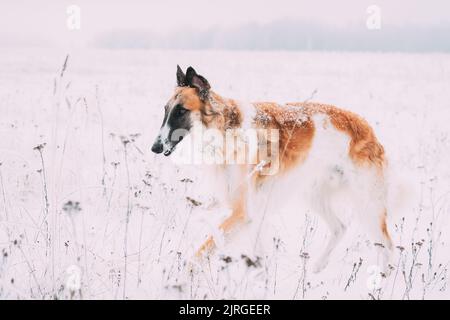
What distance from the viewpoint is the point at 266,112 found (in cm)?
417

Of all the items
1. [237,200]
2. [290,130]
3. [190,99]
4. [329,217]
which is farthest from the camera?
[329,217]

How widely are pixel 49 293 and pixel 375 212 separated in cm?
289

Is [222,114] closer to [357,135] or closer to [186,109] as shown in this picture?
[186,109]

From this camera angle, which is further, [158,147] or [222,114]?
[222,114]

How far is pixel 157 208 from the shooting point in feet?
16.3

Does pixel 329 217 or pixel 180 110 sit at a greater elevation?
pixel 180 110

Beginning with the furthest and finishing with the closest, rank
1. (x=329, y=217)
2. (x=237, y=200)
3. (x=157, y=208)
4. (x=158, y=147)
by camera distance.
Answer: (x=157, y=208) → (x=329, y=217) → (x=237, y=200) → (x=158, y=147)

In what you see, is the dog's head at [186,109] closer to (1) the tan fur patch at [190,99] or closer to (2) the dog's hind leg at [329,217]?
(1) the tan fur patch at [190,99]

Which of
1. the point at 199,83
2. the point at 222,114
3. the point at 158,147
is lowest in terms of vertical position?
the point at 158,147

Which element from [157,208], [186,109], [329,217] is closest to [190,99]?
[186,109]

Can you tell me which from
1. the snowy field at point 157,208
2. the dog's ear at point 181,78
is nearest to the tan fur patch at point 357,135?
the snowy field at point 157,208

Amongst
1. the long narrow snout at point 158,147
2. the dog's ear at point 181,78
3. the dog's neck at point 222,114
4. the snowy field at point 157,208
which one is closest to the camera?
Result: the snowy field at point 157,208

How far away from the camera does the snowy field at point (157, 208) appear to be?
3.47 m

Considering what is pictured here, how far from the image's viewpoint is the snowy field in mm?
3471
